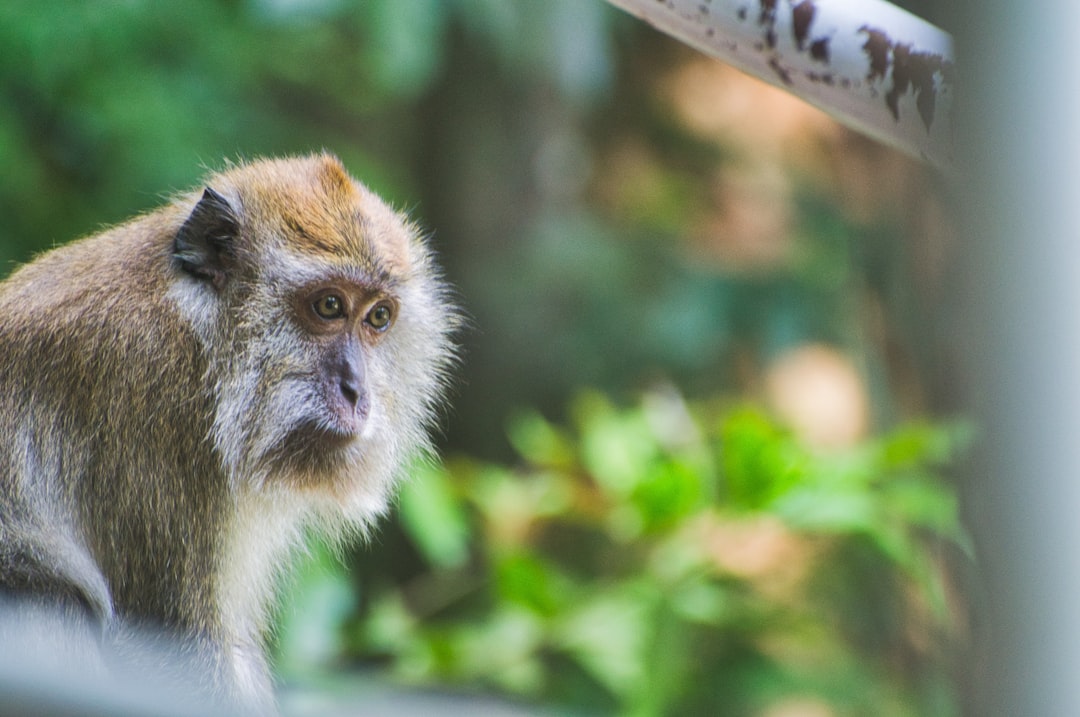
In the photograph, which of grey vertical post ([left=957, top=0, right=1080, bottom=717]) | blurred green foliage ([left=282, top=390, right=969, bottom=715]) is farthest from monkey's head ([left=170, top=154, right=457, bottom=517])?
grey vertical post ([left=957, top=0, right=1080, bottom=717])

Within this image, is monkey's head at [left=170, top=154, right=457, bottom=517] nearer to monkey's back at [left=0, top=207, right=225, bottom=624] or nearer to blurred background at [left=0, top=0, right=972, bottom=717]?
monkey's back at [left=0, top=207, right=225, bottom=624]

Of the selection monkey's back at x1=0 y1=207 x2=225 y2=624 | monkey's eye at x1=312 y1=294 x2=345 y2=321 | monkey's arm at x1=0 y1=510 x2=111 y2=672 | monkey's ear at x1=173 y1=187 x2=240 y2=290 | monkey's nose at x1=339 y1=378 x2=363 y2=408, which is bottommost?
monkey's arm at x1=0 y1=510 x2=111 y2=672

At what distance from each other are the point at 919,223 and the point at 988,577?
3.94ft

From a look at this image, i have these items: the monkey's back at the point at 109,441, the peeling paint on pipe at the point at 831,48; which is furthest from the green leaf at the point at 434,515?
the peeling paint on pipe at the point at 831,48

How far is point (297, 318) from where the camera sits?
3432 millimetres

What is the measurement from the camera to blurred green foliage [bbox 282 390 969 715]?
4.80 metres

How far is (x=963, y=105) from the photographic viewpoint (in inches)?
40.5

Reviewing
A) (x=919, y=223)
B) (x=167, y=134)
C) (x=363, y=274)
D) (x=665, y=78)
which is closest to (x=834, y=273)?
(x=665, y=78)

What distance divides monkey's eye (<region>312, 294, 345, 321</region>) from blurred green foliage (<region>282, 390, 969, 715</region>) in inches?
54.3

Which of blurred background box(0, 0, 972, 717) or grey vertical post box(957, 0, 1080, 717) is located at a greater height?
blurred background box(0, 0, 972, 717)

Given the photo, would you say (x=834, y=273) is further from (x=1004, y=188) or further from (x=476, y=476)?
(x=1004, y=188)

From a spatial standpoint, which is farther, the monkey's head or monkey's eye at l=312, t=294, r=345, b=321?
monkey's eye at l=312, t=294, r=345, b=321

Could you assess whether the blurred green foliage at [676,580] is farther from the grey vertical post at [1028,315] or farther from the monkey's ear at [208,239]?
the grey vertical post at [1028,315]

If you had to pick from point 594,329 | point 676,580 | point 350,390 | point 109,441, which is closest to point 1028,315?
point 350,390
